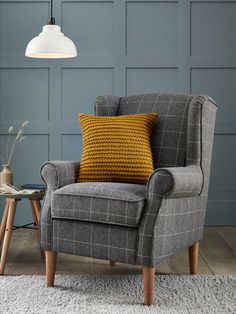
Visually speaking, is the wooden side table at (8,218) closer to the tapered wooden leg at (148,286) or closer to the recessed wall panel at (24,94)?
the tapered wooden leg at (148,286)

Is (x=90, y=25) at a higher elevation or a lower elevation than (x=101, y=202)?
higher

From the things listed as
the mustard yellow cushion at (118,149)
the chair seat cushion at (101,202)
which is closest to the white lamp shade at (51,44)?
the mustard yellow cushion at (118,149)

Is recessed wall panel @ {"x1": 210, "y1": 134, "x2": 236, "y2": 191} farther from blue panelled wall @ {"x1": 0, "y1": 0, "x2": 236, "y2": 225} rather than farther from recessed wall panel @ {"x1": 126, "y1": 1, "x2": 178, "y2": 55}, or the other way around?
recessed wall panel @ {"x1": 126, "y1": 1, "x2": 178, "y2": 55}

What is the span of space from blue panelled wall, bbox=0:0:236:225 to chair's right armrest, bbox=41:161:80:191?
1408 mm

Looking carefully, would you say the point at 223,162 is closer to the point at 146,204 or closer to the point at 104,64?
the point at 104,64

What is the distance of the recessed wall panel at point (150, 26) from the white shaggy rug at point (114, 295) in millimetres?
2012

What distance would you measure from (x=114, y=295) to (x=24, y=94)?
2.16 m

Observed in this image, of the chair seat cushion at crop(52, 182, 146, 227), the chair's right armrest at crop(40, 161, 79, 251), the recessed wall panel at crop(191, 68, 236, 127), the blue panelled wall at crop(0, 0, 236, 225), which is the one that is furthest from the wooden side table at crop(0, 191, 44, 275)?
the recessed wall panel at crop(191, 68, 236, 127)

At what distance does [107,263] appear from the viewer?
122 inches

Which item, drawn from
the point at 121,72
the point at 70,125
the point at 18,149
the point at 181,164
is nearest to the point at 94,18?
the point at 121,72

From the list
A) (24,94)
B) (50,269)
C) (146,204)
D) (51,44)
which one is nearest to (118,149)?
(146,204)

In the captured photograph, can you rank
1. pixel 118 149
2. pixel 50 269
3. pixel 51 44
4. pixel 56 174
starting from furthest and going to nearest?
1. pixel 51 44
2. pixel 118 149
3. pixel 56 174
4. pixel 50 269

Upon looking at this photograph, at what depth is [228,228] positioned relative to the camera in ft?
13.7

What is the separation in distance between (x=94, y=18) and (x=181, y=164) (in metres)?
1.74
